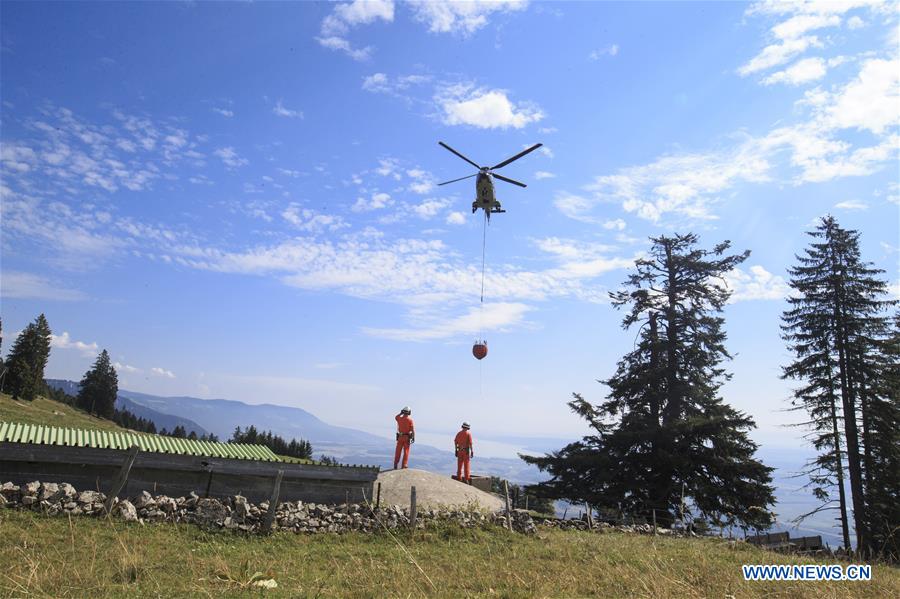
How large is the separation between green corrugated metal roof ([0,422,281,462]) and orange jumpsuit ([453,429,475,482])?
7141mm

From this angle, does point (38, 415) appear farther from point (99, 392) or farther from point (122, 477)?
point (122, 477)

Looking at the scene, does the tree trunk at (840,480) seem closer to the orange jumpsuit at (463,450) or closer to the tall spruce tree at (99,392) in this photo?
the orange jumpsuit at (463,450)

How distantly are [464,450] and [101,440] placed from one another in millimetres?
12123

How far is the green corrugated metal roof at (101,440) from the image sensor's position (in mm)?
14203

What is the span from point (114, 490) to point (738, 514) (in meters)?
22.6

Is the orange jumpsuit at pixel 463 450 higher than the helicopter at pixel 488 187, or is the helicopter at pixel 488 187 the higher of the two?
the helicopter at pixel 488 187

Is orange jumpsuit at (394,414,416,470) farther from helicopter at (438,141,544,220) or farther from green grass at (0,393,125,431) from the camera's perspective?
green grass at (0,393,125,431)

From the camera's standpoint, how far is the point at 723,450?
2272 cm

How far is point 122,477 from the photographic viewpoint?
1277 cm

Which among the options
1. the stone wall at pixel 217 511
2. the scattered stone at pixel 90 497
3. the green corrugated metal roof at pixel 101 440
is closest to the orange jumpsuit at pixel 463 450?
the stone wall at pixel 217 511

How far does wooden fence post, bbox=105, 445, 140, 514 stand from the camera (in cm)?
1250

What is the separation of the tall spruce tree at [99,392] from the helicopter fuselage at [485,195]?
255 ft

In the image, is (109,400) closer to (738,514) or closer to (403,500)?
(403,500)

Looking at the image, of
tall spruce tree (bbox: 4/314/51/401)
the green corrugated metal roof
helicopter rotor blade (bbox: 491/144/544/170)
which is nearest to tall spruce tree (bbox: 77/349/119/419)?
tall spruce tree (bbox: 4/314/51/401)
